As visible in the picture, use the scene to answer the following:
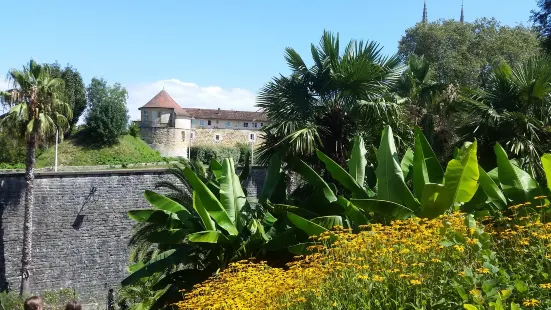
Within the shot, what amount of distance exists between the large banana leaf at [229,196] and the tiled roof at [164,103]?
1933 inches

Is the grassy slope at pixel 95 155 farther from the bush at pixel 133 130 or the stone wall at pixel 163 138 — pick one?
the stone wall at pixel 163 138

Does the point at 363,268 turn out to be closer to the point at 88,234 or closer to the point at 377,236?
the point at 377,236

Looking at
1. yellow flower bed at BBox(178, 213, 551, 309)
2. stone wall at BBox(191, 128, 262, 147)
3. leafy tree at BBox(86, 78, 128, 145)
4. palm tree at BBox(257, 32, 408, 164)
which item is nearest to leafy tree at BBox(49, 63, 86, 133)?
leafy tree at BBox(86, 78, 128, 145)

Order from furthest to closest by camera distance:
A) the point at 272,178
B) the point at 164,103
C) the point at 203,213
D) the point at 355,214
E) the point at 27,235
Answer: the point at 164,103
the point at 27,235
the point at 272,178
the point at 203,213
the point at 355,214

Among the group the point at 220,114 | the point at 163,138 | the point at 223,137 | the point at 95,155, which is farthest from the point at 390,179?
the point at 220,114

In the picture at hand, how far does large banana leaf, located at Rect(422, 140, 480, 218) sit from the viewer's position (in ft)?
19.2

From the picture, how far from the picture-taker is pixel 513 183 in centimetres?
646

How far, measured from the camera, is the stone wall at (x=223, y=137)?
59.0 meters

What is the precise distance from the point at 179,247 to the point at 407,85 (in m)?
8.77

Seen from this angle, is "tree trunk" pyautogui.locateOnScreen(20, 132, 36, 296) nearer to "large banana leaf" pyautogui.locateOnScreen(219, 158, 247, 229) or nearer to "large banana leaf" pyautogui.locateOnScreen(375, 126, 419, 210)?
"large banana leaf" pyautogui.locateOnScreen(219, 158, 247, 229)

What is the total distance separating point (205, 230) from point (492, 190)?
3.37 metres

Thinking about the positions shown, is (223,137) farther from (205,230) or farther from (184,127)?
(205,230)

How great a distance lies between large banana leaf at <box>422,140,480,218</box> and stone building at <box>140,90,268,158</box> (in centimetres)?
4657

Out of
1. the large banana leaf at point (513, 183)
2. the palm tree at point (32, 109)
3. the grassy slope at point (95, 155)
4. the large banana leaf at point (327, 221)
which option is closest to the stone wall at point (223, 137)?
the grassy slope at point (95, 155)
